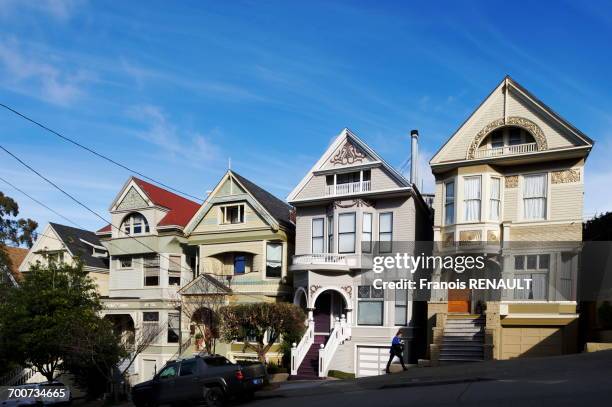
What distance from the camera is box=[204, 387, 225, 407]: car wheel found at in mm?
18422

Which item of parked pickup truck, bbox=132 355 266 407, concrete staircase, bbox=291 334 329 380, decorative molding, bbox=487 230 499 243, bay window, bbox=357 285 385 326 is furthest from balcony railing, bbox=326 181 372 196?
parked pickup truck, bbox=132 355 266 407

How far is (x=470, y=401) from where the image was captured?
13891 mm

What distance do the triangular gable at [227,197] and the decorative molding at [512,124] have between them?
37.0ft

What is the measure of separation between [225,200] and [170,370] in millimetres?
15081

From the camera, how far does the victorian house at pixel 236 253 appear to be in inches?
1256

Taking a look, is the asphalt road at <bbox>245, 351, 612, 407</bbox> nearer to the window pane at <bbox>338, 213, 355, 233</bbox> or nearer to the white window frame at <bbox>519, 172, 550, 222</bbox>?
the white window frame at <bbox>519, 172, 550, 222</bbox>

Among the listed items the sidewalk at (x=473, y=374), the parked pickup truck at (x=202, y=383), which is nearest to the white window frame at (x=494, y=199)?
the sidewalk at (x=473, y=374)

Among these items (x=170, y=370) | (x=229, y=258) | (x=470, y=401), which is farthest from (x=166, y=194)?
(x=470, y=401)

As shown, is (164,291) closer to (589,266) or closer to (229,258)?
(229,258)

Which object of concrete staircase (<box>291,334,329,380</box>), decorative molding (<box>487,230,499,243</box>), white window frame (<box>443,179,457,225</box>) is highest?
white window frame (<box>443,179,457,225</box>)

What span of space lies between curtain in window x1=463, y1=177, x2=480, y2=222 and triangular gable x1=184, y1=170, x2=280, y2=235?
10.6 metres

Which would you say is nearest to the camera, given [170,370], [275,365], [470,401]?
[470,401]

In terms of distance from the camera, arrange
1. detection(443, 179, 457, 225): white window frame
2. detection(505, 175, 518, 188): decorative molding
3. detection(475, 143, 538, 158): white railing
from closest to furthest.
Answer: detection(475, 143, 538, 158): white railing, detection(505, 175, 518, 188): decorative molding, detection(443, 179, 457, 225): white window frame

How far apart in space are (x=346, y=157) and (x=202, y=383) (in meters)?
15.1
